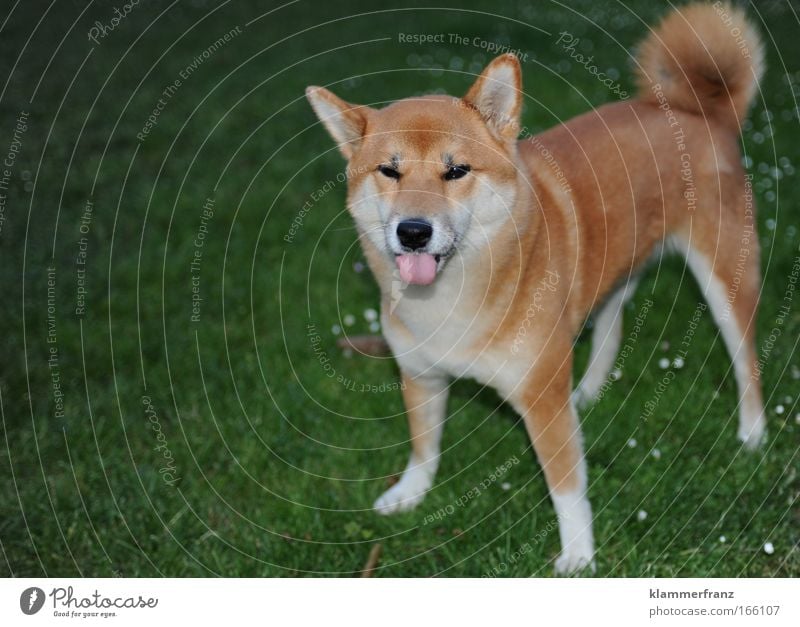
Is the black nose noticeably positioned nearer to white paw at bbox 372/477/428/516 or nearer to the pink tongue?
the pink tongue

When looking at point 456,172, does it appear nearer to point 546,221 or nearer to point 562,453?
point 546,221

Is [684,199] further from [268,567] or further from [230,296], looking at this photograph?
[230,296]

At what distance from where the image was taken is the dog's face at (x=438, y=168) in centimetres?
363

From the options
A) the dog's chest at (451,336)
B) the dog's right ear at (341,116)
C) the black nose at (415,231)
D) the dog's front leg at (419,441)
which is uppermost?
the dog's right ear at (341,116)

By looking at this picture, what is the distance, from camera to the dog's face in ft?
11.9

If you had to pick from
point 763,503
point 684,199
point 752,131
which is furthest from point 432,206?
point 752,131

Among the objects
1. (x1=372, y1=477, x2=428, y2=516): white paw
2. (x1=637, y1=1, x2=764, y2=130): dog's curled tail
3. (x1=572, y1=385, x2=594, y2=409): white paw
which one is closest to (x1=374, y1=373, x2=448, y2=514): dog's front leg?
(x1=372, y1=477, x2=428, y2=516): white paw

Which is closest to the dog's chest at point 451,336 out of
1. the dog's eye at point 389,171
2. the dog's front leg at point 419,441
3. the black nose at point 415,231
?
the dog's front leg at point 419,441

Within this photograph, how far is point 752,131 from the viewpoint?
7.72m

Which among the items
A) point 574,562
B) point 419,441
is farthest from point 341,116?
point 574,562

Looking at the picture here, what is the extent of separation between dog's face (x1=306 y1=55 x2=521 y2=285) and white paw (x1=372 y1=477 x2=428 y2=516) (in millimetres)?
1265

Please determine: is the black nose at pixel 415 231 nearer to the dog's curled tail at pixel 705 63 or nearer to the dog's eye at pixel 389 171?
the dog's eye at pixel 389 171

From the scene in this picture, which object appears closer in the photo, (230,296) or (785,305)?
(785,305)

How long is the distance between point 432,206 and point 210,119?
5.28 m
